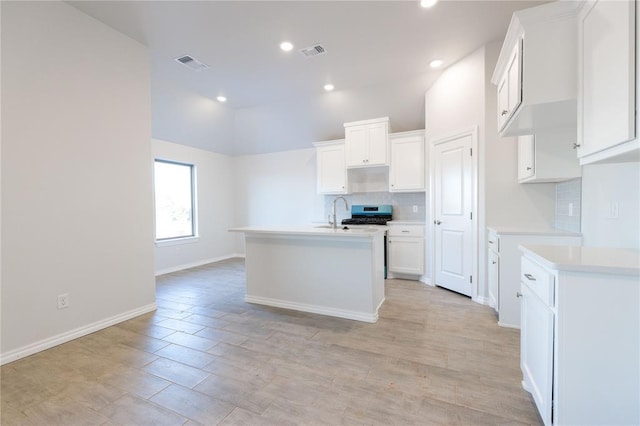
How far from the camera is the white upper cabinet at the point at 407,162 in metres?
4.48

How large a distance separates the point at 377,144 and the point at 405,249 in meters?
1.78

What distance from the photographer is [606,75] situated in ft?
4.63

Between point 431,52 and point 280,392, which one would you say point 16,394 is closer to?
point 280,392

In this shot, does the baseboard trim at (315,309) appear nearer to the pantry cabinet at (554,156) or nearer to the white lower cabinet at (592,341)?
the white lower cabinet at (592,341)

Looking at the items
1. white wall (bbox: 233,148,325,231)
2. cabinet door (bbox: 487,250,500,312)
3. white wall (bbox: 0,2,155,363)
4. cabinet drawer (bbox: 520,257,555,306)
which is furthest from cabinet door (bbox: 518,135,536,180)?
white wall (bbox: 0,2,155,363)

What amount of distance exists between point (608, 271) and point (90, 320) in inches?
150

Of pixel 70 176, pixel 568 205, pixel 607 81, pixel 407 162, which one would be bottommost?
pixel 568 205

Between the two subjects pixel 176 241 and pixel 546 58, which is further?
pixel 176 241

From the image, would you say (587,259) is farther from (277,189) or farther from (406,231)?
(277,189)

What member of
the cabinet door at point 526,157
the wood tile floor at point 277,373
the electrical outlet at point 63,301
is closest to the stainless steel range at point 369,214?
the wood tile floor at point 277,373

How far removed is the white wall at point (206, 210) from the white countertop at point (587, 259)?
5361 mm

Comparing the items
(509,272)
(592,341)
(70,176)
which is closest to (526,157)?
(509,272)

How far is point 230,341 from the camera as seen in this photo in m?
2.49

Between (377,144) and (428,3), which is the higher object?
(428,3)
